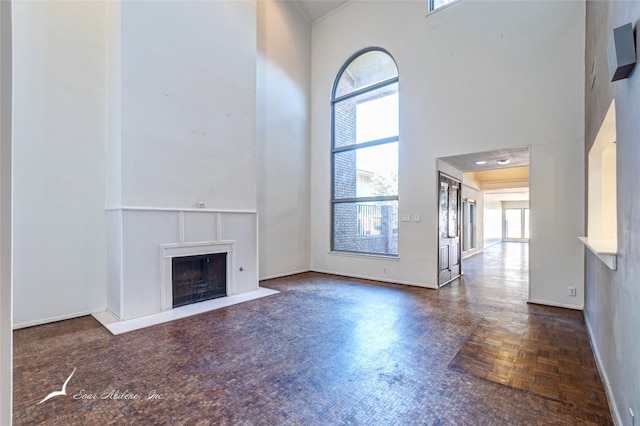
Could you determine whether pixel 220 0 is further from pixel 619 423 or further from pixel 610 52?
pixel 619 423

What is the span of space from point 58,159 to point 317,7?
5838mm

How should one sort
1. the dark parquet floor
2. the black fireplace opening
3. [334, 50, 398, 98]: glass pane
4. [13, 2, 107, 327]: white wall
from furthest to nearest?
[334, 50, 398, 98]: glass pane → the black fireplace opening → [13, 2, 107, 327]: white wall → the dark parquet floor

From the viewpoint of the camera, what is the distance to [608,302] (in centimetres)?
223

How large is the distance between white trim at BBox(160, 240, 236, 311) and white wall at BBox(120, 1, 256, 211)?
1.87ft

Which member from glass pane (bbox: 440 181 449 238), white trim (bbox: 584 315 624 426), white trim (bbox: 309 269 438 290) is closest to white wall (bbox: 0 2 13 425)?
white trim (bbox: 584 315 624 426)

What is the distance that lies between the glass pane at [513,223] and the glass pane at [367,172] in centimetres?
1449

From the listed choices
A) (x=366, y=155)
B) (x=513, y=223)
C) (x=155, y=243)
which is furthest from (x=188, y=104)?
(x=513, y=223)

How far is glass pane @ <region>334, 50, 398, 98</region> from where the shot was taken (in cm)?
594

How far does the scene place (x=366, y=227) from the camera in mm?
6254

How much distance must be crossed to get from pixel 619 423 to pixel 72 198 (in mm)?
5434

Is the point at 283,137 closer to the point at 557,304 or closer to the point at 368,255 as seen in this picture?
the point at 368,255

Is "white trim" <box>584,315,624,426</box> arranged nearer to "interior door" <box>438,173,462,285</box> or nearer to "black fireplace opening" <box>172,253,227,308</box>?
"interior door" <box>438,173,462,285</box>

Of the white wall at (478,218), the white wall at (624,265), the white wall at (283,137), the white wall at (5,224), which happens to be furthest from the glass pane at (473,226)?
the white wall at (5,224)

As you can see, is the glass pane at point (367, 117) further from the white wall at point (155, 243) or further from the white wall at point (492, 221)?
the white wall at point (492, 221)
